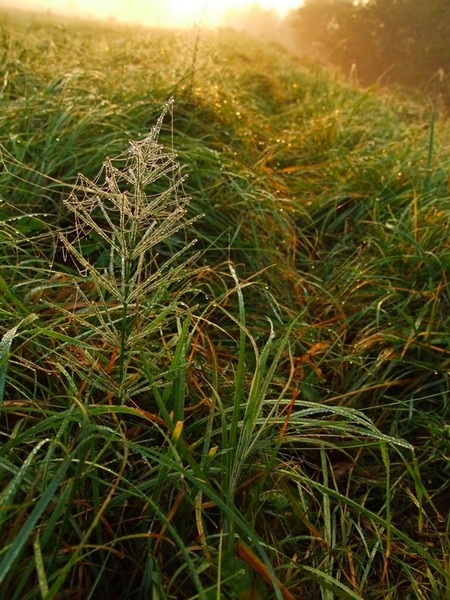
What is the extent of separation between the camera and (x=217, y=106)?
2619mm

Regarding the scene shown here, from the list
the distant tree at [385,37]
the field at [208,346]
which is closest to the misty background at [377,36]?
the distant tree at [385,37]

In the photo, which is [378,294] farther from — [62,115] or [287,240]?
[62,115]

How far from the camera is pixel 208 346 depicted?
137 centimetres

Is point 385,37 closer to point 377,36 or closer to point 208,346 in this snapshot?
point 377,36

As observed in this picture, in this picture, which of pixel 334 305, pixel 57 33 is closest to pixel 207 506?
pixel 334 305

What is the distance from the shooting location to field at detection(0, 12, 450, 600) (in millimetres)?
794

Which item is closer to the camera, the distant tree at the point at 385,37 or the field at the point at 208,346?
the field at the point at 208,346

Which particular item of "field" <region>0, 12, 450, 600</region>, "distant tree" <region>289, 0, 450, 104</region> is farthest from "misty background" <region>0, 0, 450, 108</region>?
"field" <region>0, 12, 450, 600</region>

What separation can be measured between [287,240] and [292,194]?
52 centimetres

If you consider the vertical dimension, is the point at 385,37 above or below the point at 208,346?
above

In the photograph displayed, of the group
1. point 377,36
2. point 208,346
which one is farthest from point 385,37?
point 208,346

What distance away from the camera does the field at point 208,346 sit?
79 cm

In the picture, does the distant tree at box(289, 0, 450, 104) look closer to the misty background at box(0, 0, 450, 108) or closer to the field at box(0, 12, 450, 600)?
the misty background at box(0, 0, 450, 108)

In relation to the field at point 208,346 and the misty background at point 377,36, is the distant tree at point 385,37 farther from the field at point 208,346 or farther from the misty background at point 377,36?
the field at point 208,346
